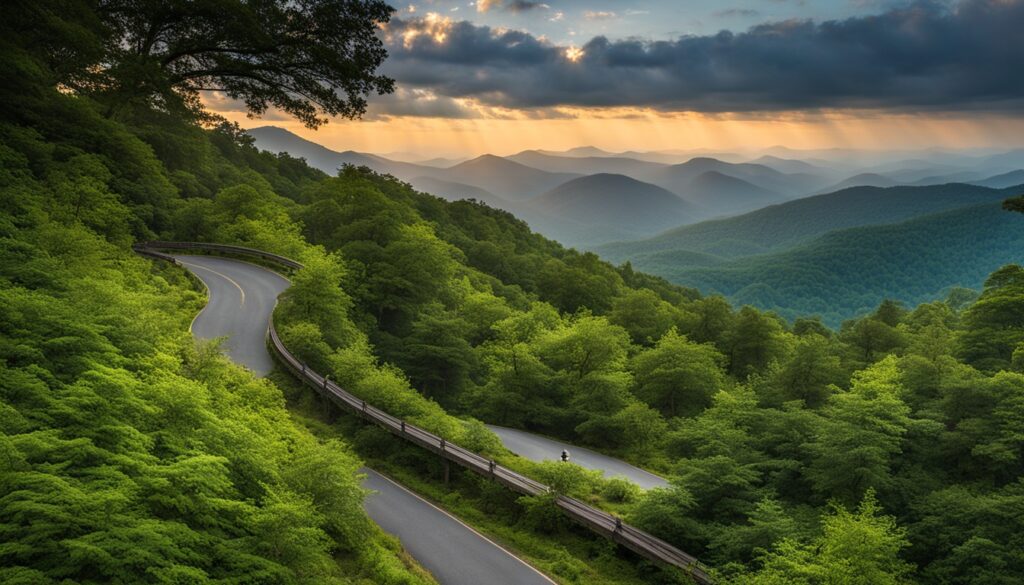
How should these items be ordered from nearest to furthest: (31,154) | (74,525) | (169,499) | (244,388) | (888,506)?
(74,525) < (169,499) < (244,388) < (888,506) < (31,154)

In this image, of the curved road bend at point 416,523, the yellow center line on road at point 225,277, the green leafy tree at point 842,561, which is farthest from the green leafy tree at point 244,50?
the yellow center line on road at point 225,277

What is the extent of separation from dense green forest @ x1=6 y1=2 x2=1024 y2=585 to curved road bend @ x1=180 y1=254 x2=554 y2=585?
155 centimetres

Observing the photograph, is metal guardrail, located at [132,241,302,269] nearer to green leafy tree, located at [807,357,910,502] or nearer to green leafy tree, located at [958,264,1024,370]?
green leafy tree, located at [807,357,910,502]

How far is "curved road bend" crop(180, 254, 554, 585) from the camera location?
17.5 meters

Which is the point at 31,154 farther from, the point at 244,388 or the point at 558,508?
the point at 558,508

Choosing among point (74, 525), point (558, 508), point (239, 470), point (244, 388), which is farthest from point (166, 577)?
point (558, 508)

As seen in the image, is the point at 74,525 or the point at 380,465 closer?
the point at 74,525

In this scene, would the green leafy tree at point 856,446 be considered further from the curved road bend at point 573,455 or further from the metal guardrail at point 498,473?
the curved road bend at point 573,455

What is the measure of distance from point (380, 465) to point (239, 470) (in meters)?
13.4

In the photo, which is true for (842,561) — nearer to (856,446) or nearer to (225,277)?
(856,446)

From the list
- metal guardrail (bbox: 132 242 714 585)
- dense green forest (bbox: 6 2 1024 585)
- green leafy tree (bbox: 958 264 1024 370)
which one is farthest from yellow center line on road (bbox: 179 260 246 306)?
green leafy tree (bbox: 958 264 1024 370)

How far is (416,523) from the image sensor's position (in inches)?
790

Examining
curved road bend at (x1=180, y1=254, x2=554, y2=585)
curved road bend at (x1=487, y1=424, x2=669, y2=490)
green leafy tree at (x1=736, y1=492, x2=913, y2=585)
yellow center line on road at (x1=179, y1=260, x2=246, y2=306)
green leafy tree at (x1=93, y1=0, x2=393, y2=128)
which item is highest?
green leafy tree at (x1=93, y1=0, x2=393, y2=128)

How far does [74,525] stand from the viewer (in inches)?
295
